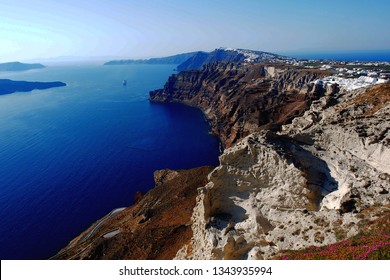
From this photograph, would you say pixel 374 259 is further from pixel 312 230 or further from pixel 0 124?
pixel 0 124

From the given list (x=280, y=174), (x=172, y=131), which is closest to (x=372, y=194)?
(x=280, y=174)

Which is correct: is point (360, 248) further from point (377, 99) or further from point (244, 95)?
point (244, 95)

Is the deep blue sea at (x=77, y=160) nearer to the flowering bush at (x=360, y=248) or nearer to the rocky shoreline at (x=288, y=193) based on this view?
the rocky shoreline at (x=288, y=193)

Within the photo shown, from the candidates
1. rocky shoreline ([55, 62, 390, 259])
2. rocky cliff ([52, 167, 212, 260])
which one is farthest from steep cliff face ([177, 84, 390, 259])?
rocky cliff ([52, 167, 212, 260])

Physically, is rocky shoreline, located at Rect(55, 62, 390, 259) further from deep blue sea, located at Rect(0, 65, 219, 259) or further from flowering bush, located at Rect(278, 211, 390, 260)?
deep blue sea, located at Rect(0, 65, 219, 259)

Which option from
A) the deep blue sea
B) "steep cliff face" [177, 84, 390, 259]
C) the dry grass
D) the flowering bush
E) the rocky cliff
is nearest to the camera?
the flowering bush

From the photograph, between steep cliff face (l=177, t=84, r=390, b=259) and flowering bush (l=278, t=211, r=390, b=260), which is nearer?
flowering bush (l=278, t=211, r=390, b=260)

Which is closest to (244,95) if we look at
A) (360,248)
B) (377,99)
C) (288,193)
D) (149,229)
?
(377,99)

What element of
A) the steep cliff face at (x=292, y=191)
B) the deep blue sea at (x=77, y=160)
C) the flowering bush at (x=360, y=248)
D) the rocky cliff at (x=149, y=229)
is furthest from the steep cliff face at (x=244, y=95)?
the flowering bush at (x=360, y=248)
